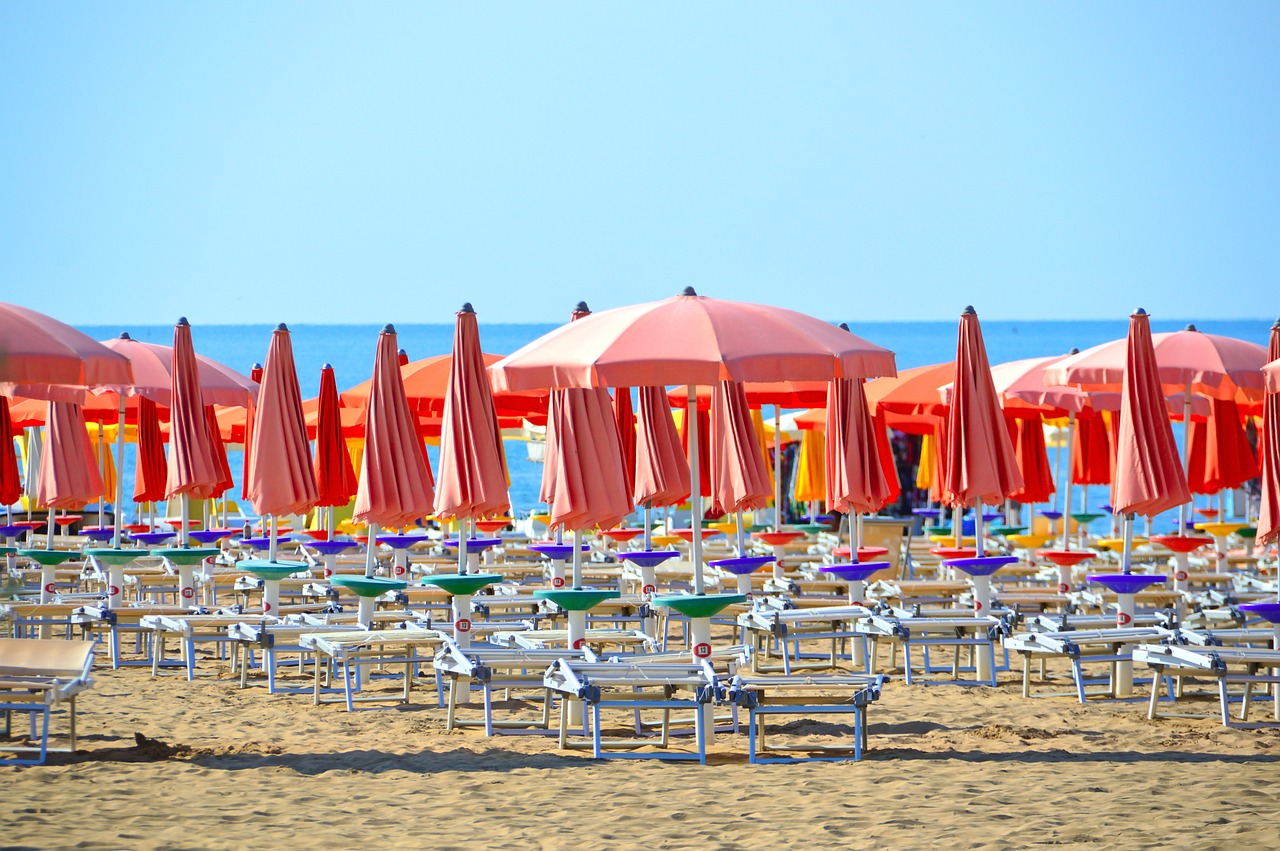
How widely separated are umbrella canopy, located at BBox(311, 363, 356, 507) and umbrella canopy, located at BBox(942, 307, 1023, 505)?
4.28m

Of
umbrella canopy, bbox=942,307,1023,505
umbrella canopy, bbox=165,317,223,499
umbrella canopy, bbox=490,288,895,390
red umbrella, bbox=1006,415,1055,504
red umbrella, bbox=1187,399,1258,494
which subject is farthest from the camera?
red umbrella, bbox=1006,415,1055,504

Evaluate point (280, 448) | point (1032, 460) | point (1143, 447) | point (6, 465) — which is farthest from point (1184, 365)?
point (6, 465)

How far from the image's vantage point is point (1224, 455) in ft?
39.3

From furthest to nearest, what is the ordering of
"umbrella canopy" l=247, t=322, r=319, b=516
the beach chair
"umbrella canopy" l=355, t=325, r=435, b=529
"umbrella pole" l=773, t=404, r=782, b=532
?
1. "umbrella pole" l=773, t=404, r=782, b=532
2. "umbrella canopy" l=247, t=322, r=319, b=516
3. "umbrella canopy" l=355, t=325, r=435, b=529
4. the beach chair

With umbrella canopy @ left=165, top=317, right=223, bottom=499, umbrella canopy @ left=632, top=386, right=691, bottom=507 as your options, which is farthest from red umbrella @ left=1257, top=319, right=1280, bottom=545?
umbrella canopy @ left=165, top=317, right=223, bottom=499

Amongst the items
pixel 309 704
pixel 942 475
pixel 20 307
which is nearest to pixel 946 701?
pixel 942 475

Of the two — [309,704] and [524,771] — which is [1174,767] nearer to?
[524,771]

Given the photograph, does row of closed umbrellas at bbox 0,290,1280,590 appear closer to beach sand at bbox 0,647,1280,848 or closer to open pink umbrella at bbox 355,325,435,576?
open pink umbrella at bbox 355,325,435,576

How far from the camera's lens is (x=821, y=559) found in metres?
14.9

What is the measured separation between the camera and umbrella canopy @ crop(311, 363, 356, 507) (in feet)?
33.3

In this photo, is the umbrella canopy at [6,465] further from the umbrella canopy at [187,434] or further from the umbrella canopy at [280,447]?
the umbrella canopy at [280,447]

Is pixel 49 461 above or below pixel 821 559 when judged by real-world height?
above

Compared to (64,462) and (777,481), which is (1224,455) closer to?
(777,481)

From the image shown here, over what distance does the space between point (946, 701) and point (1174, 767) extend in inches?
87.4
